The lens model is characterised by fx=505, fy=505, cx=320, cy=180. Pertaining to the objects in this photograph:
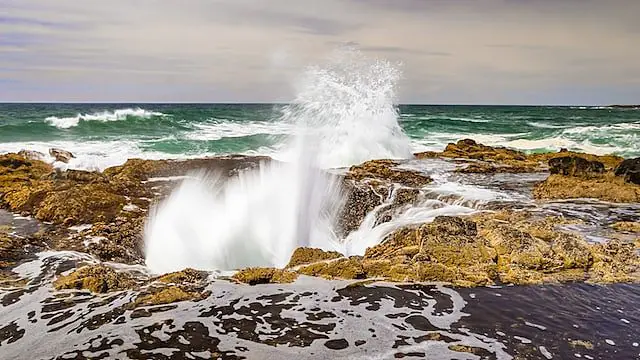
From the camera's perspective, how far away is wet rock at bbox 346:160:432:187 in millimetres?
11094

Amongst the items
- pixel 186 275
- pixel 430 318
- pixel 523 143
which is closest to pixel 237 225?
pixel 186 275

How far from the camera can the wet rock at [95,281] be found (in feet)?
18.4

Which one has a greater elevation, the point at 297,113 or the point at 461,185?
the point at 297,113

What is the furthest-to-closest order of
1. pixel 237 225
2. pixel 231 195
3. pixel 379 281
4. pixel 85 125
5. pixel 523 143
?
pixel 85 125, pixel 523 143, pixel 231 195, pixel 237 225, pixel 379 281

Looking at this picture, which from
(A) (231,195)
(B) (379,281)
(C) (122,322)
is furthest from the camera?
(A) (231,195)

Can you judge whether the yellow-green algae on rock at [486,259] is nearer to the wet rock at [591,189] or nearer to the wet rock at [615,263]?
the wet rock at [615,263]

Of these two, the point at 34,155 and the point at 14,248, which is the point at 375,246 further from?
the point at 34,155

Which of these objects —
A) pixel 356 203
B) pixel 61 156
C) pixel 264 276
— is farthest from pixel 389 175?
pixel 61 156

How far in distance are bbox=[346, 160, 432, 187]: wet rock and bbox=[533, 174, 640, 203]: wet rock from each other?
240 cm

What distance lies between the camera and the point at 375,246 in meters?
6.88

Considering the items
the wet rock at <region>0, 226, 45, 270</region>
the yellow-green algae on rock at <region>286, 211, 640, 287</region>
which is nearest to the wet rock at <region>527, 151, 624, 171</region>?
the yellow-green algae on rock at <region>286, 211, 640, 287</region>

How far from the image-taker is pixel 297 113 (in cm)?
1320

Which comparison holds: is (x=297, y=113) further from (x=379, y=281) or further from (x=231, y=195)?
(x=379, y=281)

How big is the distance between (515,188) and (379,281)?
20.9 ft
